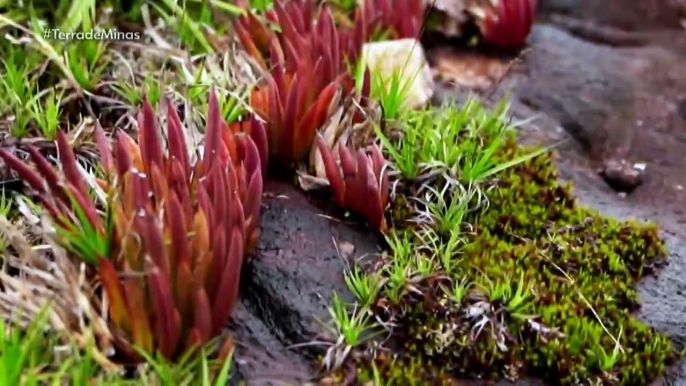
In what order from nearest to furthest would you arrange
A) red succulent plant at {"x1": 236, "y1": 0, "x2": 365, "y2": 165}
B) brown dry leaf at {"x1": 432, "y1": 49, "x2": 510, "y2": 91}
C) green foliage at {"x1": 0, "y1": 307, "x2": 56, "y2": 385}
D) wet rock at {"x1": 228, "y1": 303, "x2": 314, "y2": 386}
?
green foliage at {"x1": 0, "y1": 307, "x2": 56, "y2": 385} → wet rock at {"x1": 228, "y1": 303, "x2": 314, "y2": 386} → red succulent plant at {"x1": 236, "y1": 0, "x2": 365, "y2": 165} → brown dry leaf at {"x1": 432, "y1": 49, "x2": 510, "y2": 91}

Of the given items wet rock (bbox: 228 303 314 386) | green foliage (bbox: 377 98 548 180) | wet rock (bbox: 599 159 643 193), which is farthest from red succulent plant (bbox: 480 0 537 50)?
wet rock (bbox: 228 303 314 386)

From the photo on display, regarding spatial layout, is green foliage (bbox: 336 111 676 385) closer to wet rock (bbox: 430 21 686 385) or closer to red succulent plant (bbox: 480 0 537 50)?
wet rock (bbox: 430 21 686 385)

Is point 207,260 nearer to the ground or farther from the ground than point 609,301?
farther from the ground

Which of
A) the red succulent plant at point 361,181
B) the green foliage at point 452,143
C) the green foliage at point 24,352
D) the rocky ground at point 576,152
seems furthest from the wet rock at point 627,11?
the green foliage at point 24,352

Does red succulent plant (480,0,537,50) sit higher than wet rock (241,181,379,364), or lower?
higher

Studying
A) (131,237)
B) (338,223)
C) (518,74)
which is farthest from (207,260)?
(518,74)

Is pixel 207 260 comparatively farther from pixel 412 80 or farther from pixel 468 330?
pixel 412 80
